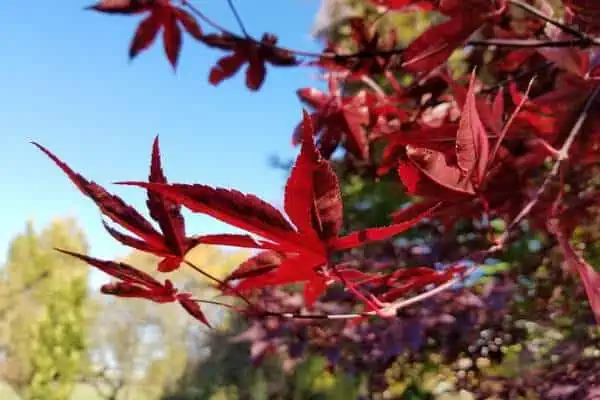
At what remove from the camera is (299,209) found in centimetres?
33

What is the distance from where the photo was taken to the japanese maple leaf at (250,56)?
88cm

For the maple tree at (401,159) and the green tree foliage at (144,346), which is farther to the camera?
the green tree foliage at (144,346)

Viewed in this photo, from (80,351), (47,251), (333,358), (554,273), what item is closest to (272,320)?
(333,358)

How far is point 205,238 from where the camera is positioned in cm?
37

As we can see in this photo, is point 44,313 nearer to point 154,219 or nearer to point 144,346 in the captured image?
point 144,346

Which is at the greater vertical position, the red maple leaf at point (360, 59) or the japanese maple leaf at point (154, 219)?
the red maple leaf at point (360, 59)

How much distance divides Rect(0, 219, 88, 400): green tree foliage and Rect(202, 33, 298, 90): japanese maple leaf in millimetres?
13851

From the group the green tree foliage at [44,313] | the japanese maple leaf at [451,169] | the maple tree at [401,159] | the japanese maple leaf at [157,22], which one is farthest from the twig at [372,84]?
the green tree foliage at [44,313]

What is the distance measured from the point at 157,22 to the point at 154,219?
0.56 metres

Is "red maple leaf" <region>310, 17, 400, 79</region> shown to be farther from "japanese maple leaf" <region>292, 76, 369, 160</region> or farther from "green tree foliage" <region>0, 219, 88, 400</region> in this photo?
"green tree foliage" <region>0, 219, 88, 400</region>

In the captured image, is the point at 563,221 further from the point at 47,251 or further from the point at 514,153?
the point at 47,251

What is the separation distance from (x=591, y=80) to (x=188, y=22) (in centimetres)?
53

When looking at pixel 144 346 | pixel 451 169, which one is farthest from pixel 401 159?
pixel 144 346

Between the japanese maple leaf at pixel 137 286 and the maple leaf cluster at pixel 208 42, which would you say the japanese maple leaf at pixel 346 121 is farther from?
the japanese maple leaf at pixel 137 286
